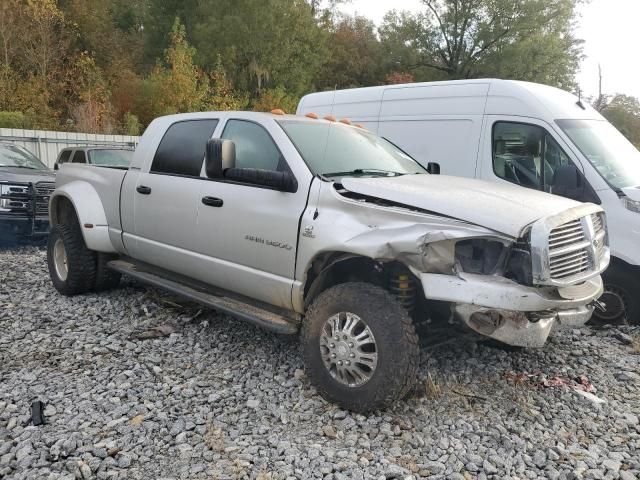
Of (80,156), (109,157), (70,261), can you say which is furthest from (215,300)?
(80,156)

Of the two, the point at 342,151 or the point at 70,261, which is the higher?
the point at 342,151

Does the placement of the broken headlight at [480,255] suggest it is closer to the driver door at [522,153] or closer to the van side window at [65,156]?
the driver door at [522,153]

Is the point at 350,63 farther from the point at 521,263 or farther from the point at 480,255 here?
the point at 521,263

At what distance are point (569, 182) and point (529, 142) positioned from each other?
0.86 meters

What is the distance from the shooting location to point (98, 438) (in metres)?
3.14

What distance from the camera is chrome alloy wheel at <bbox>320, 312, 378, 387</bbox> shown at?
11.0 feet

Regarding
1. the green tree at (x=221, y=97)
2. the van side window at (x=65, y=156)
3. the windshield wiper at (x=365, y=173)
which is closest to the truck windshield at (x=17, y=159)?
the van side window at (x=65, y=156)

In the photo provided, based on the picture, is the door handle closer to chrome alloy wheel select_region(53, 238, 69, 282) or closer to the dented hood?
the dented hood

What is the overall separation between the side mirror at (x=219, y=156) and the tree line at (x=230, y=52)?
1486 cm

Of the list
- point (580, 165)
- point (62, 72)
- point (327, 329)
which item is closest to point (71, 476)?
point (327, 329)

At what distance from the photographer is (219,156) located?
12.8ft

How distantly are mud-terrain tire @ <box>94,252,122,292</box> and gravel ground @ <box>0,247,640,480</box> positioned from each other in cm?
74

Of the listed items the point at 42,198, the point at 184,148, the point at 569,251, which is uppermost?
the point at 184,148

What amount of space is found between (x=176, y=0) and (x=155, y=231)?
31.3 metres
